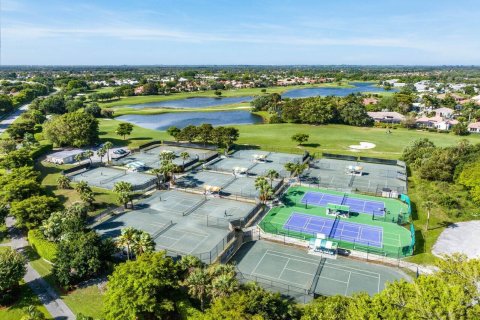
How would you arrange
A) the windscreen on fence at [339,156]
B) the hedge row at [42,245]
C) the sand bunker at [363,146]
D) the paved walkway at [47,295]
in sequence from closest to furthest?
1. the paved walkway at [47,295]
2. the hedge row at [42,245]
3. the windscreen on fence at [339,156]
4. the sand bunker at [363,146]

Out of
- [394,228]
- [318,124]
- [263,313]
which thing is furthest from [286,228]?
[318,124]

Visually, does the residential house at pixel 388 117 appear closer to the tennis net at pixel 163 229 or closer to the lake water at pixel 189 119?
the lake water at pixel 189 119

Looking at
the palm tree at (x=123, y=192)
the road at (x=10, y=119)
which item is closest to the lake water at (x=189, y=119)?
the road at (x=10, y=119)

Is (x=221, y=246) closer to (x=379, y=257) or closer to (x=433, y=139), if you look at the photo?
(x=379, y=257)

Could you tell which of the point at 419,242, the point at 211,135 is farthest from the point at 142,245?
the point at 211,135

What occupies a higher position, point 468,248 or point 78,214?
point 78,214

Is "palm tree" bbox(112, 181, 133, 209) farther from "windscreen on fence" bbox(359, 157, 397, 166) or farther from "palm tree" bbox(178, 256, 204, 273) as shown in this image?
"windscreen on fence" bbox(359, 157, 397, 166)
